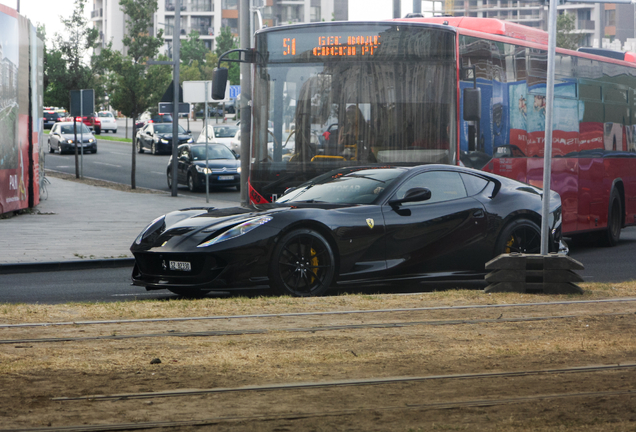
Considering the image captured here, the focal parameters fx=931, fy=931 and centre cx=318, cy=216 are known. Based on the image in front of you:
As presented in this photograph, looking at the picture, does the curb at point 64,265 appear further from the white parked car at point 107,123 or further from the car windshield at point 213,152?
the white parked car at point 107,123

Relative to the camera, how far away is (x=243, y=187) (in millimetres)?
15477

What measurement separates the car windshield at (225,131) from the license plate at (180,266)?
→ 115 ft

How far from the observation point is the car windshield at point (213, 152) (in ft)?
94.5

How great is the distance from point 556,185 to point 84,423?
1118cm

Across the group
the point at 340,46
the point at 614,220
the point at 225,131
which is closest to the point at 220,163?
the point at 614,220

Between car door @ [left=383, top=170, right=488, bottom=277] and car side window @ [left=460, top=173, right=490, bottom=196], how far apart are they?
2.5 inches

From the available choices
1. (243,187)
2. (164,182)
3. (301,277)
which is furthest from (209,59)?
(301,277)

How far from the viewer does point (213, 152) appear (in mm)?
29234

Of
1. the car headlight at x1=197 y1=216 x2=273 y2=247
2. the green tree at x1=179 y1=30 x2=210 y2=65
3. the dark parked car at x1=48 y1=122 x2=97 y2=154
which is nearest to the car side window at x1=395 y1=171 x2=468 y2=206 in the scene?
the car headlight at x1=197 y1=216 x2=273 y2=247

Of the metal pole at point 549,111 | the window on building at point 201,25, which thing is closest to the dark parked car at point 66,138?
the metal pole at point 549,111

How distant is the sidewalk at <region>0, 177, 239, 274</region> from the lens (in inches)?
496

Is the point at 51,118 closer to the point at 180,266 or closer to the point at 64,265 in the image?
the point at 64,265

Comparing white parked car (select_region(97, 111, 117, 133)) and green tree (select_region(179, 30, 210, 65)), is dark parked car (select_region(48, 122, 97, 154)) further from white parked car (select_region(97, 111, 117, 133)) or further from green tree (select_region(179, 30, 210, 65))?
green tree (select_region(179, 30, 210, 65))

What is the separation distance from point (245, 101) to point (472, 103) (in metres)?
4.58
